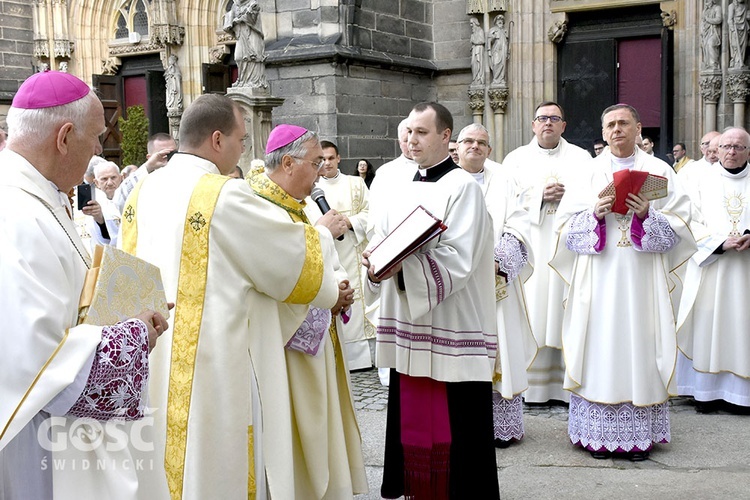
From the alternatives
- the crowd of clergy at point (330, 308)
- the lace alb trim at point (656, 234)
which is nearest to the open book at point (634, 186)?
the crowd of clergy at point (330, 308)

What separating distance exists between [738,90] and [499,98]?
11.6 ft

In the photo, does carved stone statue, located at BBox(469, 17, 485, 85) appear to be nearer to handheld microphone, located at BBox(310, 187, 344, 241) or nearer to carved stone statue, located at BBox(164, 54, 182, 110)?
carved stone statue, located at BBox(164, 54, 182, 110)

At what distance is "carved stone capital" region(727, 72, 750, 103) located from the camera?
36.7ft

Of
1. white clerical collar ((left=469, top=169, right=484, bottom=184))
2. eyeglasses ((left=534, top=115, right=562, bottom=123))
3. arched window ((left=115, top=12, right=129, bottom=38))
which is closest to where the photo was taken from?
white clerical collar ((left=469, top=169, right=484, bottom=184))

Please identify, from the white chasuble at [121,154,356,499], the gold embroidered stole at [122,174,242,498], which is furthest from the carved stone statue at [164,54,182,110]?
the gold embroidered stole at [122,174,242,498]

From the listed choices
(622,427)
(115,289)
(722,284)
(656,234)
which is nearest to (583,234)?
(656,234)

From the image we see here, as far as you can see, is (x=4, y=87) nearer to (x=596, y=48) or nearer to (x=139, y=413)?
(x=596, y=48)

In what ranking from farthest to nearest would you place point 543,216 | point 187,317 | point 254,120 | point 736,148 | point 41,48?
point 41,48
point 254,120
point 543,216
point 736,148
point 187,317

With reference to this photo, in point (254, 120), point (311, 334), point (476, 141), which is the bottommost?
point (311, 334)

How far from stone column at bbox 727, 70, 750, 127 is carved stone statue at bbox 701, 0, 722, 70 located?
1.04ft

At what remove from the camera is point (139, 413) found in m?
2.21

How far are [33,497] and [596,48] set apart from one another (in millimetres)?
12195

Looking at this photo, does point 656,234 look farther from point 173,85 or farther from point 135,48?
point 135,48

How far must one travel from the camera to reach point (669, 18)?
1198 centimetres
